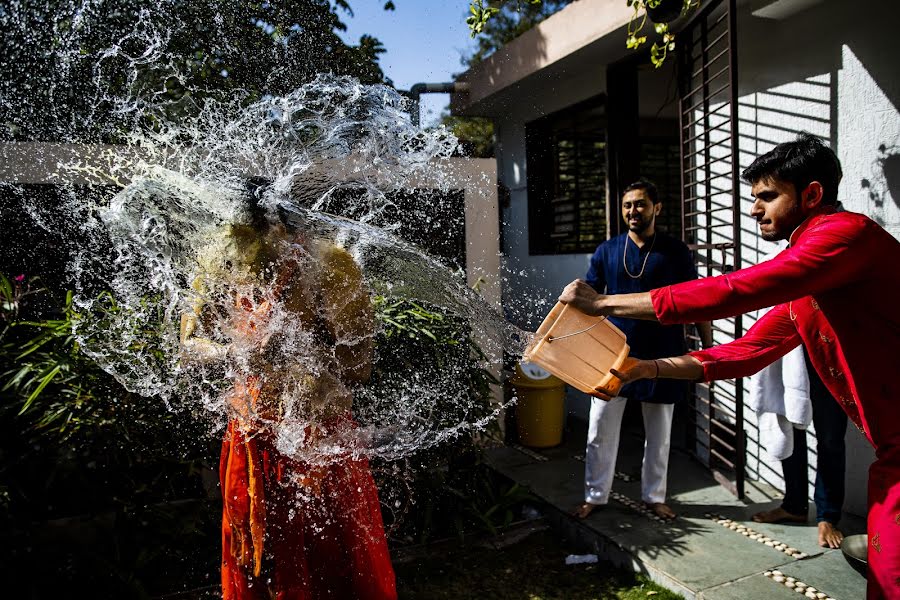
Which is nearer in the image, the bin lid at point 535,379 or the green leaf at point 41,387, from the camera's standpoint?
the green leaf at point 41,387

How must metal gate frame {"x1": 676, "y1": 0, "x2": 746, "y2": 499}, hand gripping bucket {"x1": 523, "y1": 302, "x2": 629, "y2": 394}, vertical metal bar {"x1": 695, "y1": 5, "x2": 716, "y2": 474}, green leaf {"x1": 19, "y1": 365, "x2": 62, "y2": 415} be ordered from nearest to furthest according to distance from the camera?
hand gripping bucket {"x1": 523, "y1": 302, "x2": 629, "y2": 394} < green leaf {"x1": 19, "y1": 365, "x2": 62, "y2": 415} < metal gate frame {"x1": 676, "y1": 0, "x2": 746, "y2": 499} < vertical metal bar {"x1": 695, "y1": 5, "x2": 716, "y2": 474}

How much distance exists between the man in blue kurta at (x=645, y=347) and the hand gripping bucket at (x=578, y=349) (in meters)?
1.71

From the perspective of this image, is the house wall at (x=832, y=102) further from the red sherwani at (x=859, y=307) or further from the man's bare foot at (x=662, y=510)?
the red sherwani at (x=859, y=307)

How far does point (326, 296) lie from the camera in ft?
7.99

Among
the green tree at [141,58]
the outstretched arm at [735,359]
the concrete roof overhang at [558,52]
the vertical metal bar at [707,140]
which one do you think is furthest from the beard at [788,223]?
the green tree at [141,58]

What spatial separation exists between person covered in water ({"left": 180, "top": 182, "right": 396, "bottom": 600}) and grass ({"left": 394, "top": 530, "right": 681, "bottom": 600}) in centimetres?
136

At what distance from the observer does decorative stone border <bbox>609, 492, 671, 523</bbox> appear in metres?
4.31

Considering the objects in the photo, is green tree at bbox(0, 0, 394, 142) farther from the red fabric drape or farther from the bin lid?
the red fabric drape

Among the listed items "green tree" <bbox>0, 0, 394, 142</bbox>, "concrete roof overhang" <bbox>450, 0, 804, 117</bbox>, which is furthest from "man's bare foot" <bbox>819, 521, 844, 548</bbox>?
"green tree" <bbox>0, 0, 394, 142</bbox>

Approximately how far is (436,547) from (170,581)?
158cm

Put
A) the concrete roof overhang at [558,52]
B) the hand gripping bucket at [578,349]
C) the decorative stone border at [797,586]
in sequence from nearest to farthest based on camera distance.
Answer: the hand gripping bucket at [578,349], the decorative stone border at [797,586], the concrete roof overhang at [558,52]

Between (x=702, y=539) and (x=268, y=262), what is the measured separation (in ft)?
10.4

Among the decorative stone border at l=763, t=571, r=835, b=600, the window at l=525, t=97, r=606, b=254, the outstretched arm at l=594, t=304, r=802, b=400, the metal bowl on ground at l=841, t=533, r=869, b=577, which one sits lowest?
the decorative stone border at l=763, t=571, r=835, b=600

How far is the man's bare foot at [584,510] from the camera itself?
171 inches
